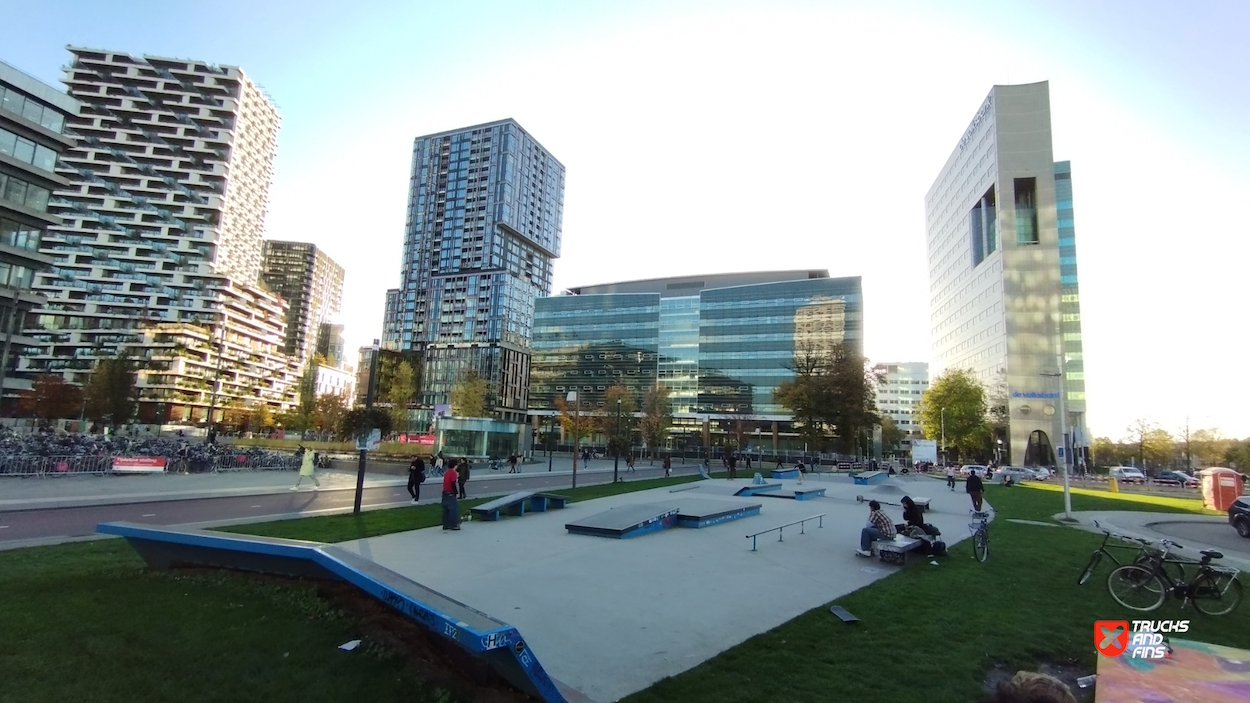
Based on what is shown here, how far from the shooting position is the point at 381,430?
59.0 m

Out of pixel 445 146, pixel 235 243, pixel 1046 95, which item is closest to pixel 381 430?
pixel 235 243

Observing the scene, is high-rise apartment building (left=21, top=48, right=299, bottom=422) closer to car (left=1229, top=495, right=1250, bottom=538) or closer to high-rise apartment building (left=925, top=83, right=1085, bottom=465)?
car (left=1229, top=495, right=1250, bottom=538)

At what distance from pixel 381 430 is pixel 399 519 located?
154 ft

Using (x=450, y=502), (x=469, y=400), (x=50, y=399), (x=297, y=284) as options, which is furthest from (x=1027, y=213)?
(x=297, y=284)

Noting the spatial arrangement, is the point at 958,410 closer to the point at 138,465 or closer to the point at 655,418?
the point at 655,418

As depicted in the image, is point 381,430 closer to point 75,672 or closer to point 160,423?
point 160,423

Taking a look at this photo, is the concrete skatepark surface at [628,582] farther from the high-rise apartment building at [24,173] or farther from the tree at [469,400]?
the tree at [469,400]

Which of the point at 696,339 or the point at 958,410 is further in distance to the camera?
the point at 696,339

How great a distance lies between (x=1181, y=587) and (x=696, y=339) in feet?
328

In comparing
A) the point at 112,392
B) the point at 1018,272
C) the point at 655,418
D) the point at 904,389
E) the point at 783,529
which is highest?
the point at 1018,272

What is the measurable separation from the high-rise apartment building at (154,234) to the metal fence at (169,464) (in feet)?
214

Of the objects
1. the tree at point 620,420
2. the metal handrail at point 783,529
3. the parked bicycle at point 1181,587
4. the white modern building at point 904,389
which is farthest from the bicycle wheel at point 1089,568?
the white modern building at point 904,389

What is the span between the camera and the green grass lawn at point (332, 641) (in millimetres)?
4902

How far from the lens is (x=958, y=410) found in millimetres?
75312
